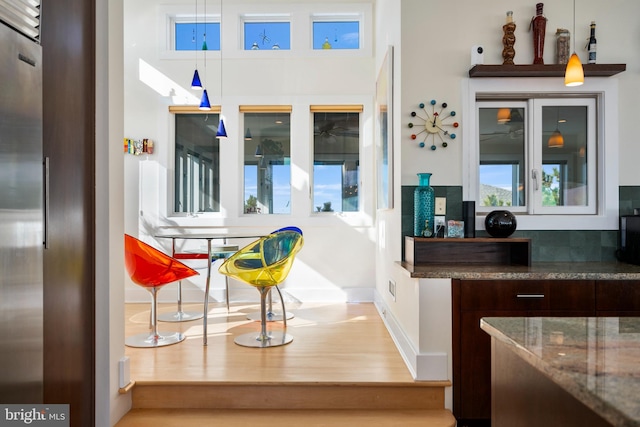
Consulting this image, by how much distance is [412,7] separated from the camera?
300cm

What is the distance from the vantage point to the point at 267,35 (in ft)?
16.2

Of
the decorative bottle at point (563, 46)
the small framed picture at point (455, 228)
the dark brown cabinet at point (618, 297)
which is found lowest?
the dark brown cabinet at point (618, 297)

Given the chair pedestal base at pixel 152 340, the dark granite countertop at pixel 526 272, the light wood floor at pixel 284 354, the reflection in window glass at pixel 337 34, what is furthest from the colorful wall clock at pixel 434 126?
the chair pedestal base at pixel 152 340

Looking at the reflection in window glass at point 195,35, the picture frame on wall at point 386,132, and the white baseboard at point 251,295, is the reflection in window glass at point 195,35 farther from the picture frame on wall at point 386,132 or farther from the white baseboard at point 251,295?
the white baseboard at point 251,295

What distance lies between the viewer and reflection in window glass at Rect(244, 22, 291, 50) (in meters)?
4.92

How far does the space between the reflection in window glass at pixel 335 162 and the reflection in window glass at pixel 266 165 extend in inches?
13.5

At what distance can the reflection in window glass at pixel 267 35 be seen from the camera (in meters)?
4.92

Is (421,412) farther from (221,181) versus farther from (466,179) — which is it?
(221,181)

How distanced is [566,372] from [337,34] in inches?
188

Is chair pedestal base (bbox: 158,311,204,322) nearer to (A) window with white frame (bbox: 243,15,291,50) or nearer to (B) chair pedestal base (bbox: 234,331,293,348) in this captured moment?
(B) chair pedestal base (bbox: 234,331,293,348)

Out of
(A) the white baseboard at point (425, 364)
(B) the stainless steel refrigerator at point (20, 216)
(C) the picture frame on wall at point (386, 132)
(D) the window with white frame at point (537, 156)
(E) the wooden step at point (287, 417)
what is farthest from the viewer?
(C) the picture frame on wall at point (386, 132)

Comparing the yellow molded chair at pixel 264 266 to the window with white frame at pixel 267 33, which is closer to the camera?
the yellow molded chair at pixel 264 266

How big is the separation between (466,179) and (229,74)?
306 cm

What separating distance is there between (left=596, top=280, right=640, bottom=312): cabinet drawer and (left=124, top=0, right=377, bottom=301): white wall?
2.57m
